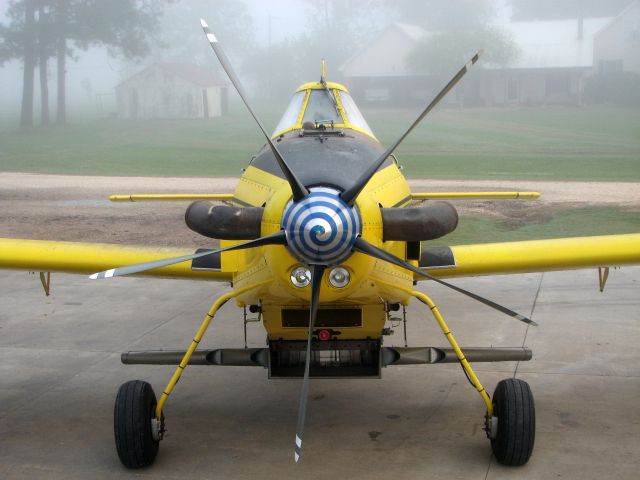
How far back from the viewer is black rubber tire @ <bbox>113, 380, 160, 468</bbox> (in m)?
6.25

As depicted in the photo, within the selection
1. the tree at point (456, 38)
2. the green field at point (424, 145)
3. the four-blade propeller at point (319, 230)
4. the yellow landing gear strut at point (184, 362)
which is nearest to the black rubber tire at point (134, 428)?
the yellow landing gear strut at point (184, 362)

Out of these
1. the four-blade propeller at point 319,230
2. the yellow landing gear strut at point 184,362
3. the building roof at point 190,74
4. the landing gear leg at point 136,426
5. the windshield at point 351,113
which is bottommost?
the landing gear leg at point 136,426

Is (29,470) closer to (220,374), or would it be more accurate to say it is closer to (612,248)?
(220,374)

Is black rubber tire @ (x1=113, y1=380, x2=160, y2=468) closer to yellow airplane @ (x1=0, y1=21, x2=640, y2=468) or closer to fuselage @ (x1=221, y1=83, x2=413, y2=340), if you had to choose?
yellow airplane @ (x1=0, y1=21, x2=640, y2=468)

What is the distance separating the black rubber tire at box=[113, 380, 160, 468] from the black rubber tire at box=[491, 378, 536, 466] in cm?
240

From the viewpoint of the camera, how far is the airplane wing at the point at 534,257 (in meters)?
7.60

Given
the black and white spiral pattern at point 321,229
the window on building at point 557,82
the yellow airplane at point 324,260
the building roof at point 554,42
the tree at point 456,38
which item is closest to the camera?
the black and white spiral pattern at point 321,229

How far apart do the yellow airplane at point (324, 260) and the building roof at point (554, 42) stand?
121ft

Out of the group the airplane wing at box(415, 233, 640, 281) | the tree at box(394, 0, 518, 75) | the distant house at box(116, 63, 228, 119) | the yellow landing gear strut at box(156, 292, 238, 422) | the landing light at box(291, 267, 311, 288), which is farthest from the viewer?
the distant house at box(116, 63, 228, 119)

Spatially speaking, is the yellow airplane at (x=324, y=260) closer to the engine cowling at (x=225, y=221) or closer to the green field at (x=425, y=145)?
the engine cowling at (x=225, y=221)

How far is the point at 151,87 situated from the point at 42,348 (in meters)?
40.2

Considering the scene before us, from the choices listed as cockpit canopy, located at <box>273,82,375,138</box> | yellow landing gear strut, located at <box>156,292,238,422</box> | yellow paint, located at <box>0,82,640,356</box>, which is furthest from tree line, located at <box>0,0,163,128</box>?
yellow landing gear strut, located at <box>156,292,238,422</box>

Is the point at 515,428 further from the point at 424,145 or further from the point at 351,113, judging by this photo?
the point at 424,145

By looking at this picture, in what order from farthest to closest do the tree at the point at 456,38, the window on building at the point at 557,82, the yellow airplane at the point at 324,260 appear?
the window on building at the point at 557,82 < the tree at the point at 456,38 < the yellow airplane at the point at 324,260
